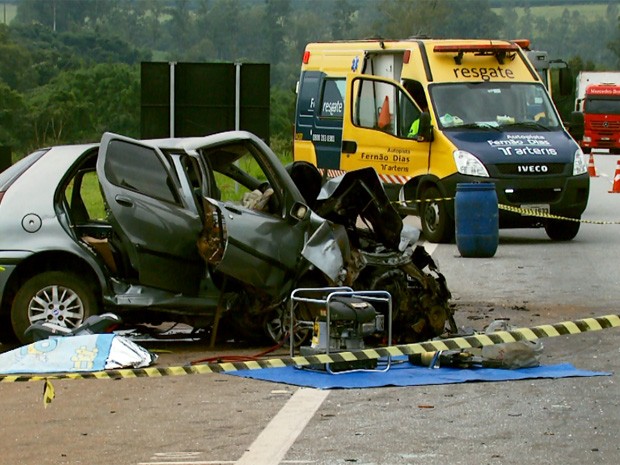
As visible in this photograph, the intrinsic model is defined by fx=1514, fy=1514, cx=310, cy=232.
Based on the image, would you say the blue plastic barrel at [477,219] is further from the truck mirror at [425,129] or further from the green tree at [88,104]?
the green tree at [88,104]

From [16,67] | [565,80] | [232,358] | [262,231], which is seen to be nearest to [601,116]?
[565,80]

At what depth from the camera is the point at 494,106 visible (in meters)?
20.3

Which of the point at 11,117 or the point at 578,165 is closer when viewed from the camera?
the point at 578,165

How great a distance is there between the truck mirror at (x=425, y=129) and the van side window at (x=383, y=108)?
0.38 metres

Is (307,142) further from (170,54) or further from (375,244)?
(170,54)

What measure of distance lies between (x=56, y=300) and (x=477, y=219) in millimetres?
8344

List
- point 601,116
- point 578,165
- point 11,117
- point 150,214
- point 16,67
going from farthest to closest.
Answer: point 16,67, point 11,117, point 601,116, point 578,165, point 150,214

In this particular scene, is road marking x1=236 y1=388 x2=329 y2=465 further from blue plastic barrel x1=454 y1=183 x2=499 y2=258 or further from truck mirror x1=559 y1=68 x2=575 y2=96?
truck mirror x1=559 y1=68 x2=575 y2=96

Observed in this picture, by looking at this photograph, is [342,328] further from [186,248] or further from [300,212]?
[186,248]

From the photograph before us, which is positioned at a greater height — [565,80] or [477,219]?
[565,80]

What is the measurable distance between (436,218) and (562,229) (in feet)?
6.08

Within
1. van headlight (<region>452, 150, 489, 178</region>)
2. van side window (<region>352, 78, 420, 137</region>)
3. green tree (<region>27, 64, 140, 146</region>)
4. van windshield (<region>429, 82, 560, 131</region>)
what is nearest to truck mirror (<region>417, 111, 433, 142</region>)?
van windshield (<region>429, 82, 560, 131</region>)

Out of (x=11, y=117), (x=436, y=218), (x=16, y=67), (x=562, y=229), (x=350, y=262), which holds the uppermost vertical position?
(x=350, y=262)

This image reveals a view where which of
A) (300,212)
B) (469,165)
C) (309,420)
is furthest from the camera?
(469,165)
